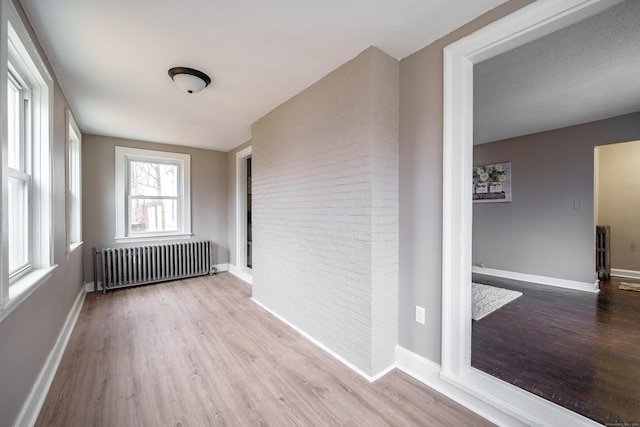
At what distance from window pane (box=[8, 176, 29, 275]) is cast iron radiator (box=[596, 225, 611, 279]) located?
7.14m

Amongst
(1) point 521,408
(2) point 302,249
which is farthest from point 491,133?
(1) point 521,408

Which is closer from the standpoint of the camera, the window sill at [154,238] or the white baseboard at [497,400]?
the white baseboard at [497,400]

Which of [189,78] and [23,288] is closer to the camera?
[23,288]

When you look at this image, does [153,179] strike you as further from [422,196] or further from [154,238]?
[422,196]

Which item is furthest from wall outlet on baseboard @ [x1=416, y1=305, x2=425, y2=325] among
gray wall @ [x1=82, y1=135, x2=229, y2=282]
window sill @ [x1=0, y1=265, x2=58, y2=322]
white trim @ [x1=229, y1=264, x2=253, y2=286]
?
gray wall @ [x1=82, y1=135, x2=229, y2=282]

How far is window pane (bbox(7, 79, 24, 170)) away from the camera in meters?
1.68

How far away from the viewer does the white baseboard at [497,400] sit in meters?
1.41

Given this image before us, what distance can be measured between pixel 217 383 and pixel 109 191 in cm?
394

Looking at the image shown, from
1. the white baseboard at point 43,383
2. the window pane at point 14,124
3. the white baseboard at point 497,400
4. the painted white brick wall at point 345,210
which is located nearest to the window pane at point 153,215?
the white baseboard at point 43,383

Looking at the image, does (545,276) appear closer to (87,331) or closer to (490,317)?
(490,317)

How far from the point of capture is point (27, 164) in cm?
188

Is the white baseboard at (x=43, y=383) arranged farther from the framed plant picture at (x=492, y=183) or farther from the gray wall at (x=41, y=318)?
the framed plant picture at (x=492, y=183)

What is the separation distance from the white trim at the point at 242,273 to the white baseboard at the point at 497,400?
10.5 ft

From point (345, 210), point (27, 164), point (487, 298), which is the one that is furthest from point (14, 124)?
point (487, 298)
